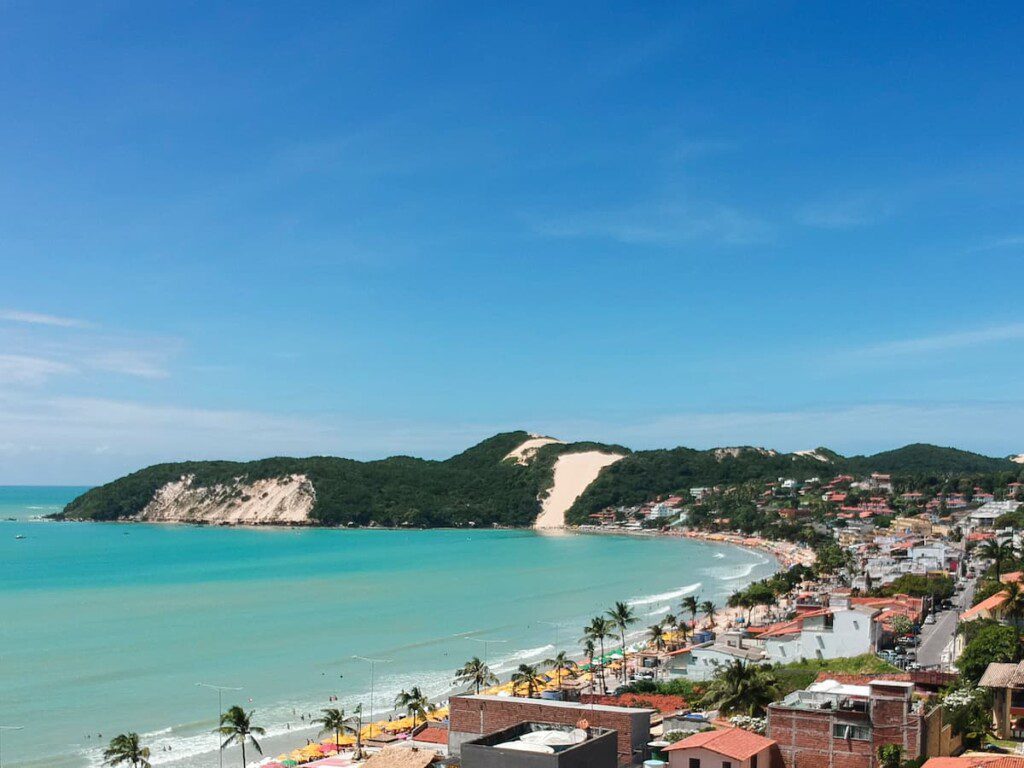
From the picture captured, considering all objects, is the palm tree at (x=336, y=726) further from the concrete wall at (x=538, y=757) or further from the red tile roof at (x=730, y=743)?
the concrete wall at (x=538, y=757)

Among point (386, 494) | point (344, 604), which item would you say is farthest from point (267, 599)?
point (386, 494)

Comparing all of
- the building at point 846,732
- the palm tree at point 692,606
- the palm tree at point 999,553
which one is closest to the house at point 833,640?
the palm tree at point 692,606

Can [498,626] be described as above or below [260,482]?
below

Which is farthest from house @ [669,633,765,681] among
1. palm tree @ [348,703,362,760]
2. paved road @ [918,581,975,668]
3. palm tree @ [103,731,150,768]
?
palm tree @ [103,731,150,768]

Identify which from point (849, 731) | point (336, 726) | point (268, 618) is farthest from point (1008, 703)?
point (268, 618)

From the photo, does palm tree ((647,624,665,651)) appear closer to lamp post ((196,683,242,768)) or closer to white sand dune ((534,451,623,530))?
lamp post ((196,683,242,768))

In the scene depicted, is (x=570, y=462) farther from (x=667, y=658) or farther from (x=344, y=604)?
(x=667, y=658)
